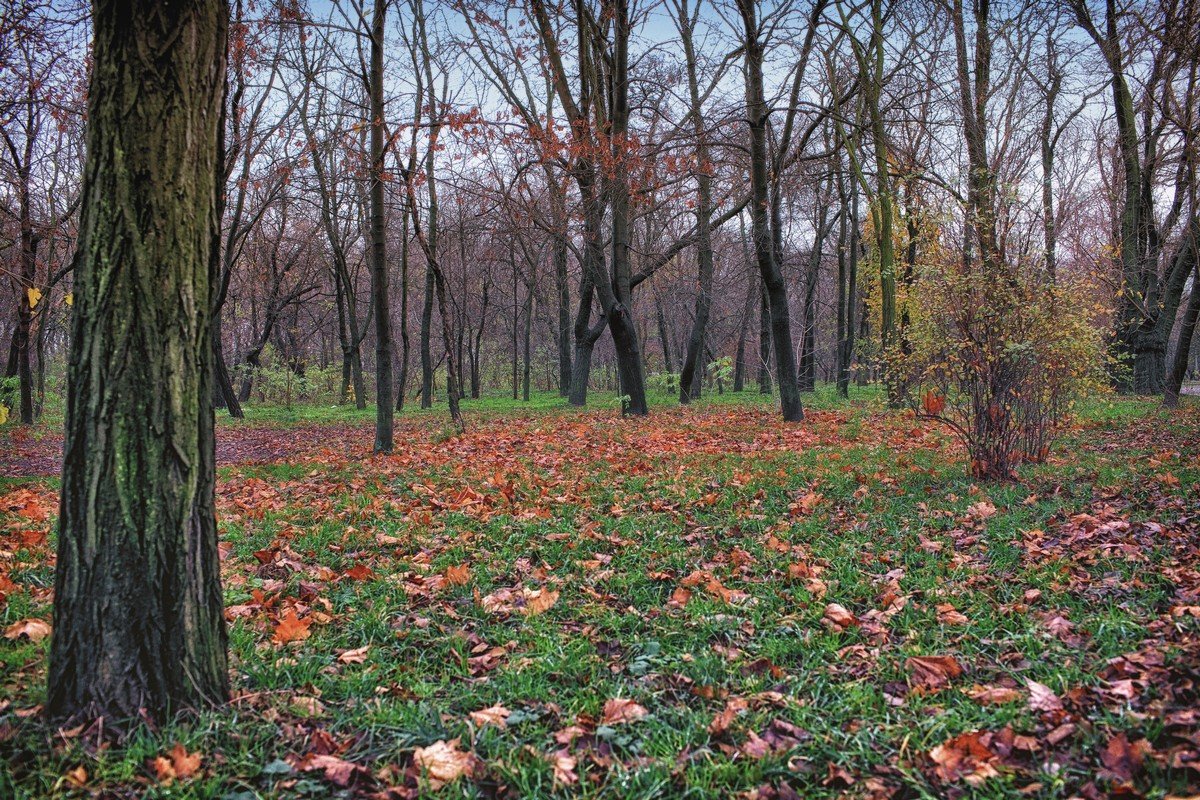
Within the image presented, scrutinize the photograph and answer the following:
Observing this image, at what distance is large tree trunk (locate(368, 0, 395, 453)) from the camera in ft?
28.6

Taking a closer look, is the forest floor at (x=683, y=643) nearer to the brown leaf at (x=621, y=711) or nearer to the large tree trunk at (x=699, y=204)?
the brown leaf at (x=621, y=711)

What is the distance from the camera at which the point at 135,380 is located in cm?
223

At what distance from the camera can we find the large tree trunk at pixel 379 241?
871 centimetres

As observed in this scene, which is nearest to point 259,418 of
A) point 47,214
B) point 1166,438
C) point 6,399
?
point 6,399

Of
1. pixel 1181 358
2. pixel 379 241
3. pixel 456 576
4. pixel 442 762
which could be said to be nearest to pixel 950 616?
pixel 442 762

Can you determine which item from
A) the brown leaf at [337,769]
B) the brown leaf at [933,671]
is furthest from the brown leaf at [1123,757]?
the brown leaf at [337,769]

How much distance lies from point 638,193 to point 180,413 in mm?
11188

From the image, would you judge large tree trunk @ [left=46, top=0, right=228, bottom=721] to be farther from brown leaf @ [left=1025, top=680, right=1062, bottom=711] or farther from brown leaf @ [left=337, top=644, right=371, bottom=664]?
brown leaf @ [left=1025, top=680, right=1062, bottom=711]

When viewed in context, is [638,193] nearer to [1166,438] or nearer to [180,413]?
[1166,438]

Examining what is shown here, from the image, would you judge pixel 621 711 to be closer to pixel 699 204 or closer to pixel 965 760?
pixel 965 760

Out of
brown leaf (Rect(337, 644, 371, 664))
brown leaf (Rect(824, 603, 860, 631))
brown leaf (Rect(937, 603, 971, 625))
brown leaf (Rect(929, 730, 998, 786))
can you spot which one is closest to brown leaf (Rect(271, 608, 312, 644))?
brown leaf (Rect(337, 644, 371, 664))

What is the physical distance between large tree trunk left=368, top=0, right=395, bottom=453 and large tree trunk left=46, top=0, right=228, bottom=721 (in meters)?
6.58

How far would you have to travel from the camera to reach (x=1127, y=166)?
16.3m

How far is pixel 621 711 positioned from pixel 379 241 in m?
7.86
